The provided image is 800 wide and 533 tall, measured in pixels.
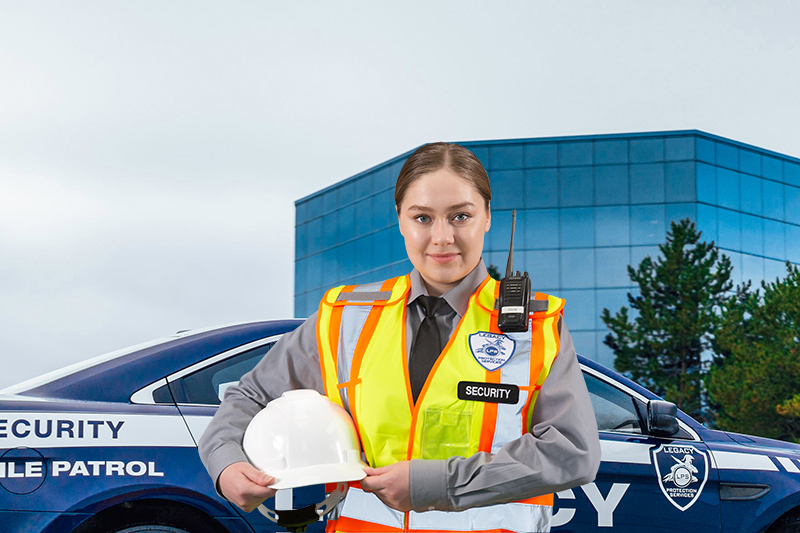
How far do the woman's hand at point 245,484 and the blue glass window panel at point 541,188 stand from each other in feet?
109

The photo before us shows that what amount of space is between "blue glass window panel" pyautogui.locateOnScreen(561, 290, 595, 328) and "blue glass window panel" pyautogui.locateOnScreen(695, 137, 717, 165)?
6.75m

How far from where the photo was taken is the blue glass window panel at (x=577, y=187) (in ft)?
113

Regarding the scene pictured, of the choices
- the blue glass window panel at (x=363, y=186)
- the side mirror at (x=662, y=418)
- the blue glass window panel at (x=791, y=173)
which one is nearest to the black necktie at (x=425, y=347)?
the side mirror at (x=662, y=418)

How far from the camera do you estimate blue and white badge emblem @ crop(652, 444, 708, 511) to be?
3744 millimetres

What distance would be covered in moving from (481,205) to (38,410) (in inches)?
80.6

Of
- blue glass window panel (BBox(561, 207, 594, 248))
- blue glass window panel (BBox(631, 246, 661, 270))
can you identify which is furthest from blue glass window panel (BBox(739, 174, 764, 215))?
blue glass window panel (BBox(561, 207, 594, 248))

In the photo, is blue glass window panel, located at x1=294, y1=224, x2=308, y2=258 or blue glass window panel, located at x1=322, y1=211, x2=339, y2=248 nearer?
blue glass window panel, located at x1=322, y1=211, x2=339, y2=248

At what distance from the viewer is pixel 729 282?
94.1ft

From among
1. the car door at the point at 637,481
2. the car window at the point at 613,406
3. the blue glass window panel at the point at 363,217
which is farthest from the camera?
the blue glass window panel at the point at 363,217

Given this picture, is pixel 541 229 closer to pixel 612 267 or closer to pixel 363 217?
pixel 612 267

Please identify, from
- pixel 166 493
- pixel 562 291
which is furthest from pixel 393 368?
pixel 562 291

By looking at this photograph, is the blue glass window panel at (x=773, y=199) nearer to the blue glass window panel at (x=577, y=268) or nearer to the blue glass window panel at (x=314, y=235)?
the blue glass window panel at (x=577, y=268)

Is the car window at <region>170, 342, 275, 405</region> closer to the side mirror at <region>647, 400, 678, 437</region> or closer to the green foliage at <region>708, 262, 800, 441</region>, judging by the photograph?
the side mirror at <region>647, 400, 678, 437</region>

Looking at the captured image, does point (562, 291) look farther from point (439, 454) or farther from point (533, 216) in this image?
point (439, 454)
